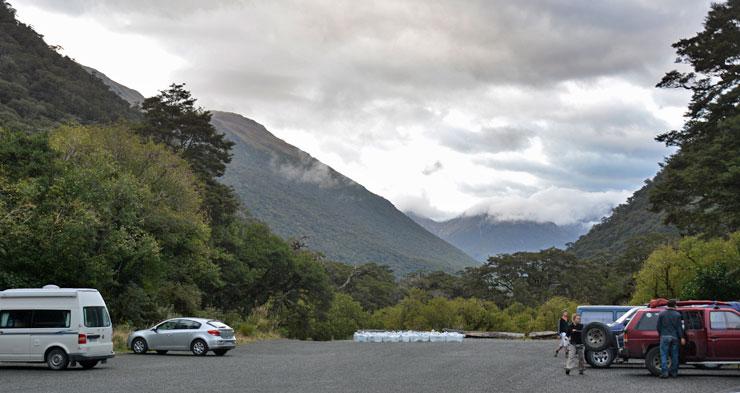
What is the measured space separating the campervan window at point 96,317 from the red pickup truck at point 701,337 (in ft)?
50.8

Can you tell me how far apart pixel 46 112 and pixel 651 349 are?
95281 mm

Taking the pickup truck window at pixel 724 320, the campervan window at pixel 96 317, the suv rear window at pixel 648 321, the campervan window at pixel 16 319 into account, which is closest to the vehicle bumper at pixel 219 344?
the campervan window at pixel 96 317

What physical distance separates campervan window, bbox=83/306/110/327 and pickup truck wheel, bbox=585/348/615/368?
15.0 m

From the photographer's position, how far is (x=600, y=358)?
76.0ft

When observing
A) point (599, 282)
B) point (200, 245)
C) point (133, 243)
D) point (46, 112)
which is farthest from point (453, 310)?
point (46, 112)

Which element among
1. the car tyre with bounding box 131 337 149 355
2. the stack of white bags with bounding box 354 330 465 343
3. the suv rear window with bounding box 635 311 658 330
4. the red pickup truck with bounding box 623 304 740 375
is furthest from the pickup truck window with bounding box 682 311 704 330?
the stack of white bags with bounding box 354 330 465 343

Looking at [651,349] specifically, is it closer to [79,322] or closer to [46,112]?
[79,322]

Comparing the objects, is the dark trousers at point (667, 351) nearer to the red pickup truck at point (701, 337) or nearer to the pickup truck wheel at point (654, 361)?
the pickup truck wheel at point (654, 361)

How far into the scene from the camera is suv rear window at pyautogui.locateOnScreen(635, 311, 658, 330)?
20516mm

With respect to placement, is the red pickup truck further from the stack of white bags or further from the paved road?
the stack of white bags

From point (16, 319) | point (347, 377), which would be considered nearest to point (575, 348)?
point (347, 377)

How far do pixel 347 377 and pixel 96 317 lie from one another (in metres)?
7.92

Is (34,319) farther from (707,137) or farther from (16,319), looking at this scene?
(707,137)

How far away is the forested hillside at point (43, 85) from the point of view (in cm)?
9912
